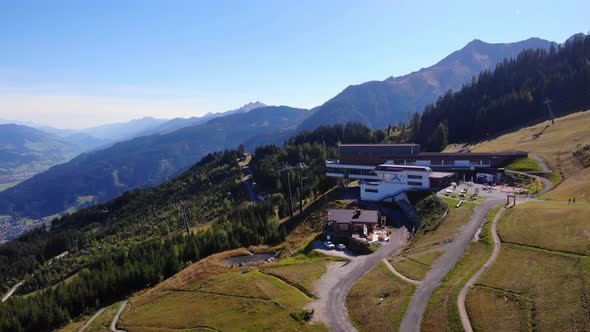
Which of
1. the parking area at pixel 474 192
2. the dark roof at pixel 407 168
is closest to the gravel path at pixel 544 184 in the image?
the parking area at pixel 474 192

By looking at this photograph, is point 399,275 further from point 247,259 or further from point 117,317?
point 117,317

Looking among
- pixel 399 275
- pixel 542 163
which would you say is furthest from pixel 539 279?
pixel 542 163

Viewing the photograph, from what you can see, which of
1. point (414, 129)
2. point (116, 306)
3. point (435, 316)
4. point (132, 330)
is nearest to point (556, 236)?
point (435, 316)

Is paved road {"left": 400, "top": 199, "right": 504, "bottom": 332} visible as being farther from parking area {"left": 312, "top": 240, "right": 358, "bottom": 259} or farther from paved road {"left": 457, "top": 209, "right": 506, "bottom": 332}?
parking area {"left": 312, "top": 240, "right": 358, "bottom": 259}

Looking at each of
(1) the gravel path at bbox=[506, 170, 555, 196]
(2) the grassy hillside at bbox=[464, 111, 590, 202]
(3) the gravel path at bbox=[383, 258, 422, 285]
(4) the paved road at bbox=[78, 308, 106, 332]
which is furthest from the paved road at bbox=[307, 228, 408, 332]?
(4) the paved road at bbox=[78, 308, 106, 332]

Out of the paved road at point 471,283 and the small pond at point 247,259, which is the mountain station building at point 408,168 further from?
the paved road at point 471,283

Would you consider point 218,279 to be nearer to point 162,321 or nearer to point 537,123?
point 162,321
